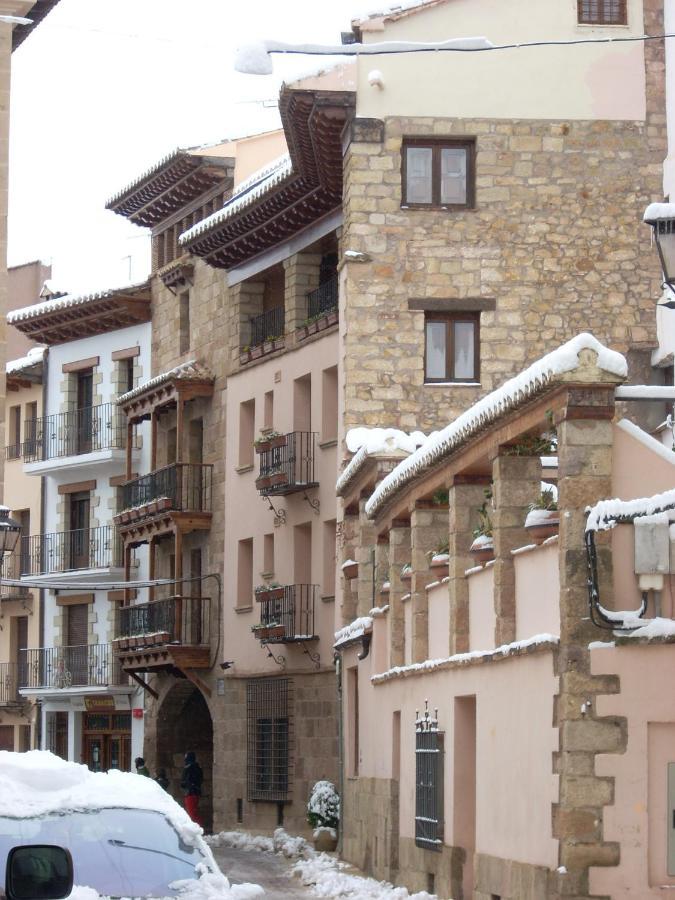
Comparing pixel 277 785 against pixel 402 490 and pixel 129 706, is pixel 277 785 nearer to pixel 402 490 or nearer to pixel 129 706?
pixel 129 706

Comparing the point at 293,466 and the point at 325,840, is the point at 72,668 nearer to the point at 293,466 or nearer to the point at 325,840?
the point at 293,466

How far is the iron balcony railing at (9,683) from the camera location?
2040 inches

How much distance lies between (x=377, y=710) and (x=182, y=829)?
16.7 metres

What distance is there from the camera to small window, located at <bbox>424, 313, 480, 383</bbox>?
33.0m

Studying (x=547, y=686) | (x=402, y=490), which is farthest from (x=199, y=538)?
(x=547, y=686)

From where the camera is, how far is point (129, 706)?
47188mm

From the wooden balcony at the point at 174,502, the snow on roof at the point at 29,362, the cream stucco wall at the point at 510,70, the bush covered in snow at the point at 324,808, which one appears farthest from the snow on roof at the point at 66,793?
the snow on roof at the point at 29,362

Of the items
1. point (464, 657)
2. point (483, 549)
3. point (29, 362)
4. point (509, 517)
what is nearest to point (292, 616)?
point (29, 362)

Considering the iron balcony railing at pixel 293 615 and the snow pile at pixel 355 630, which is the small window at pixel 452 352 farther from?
the iron balcony railing at pixel 293 615

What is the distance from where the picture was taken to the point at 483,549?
19.1 meters

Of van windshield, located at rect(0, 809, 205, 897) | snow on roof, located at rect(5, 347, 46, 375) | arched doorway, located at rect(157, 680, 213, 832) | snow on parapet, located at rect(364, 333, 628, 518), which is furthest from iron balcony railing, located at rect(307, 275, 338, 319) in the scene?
van windshield, located at rect(0, 809, 205, 897)

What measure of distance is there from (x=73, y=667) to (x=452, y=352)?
1918cm

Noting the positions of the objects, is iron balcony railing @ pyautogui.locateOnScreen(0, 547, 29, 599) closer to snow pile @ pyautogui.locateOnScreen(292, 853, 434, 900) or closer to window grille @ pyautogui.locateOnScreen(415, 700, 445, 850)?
snow pile @ pyautogui.locateOnScreen(292, 853, 434, 900)

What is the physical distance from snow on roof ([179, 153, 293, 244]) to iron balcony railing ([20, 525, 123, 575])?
368 inches
